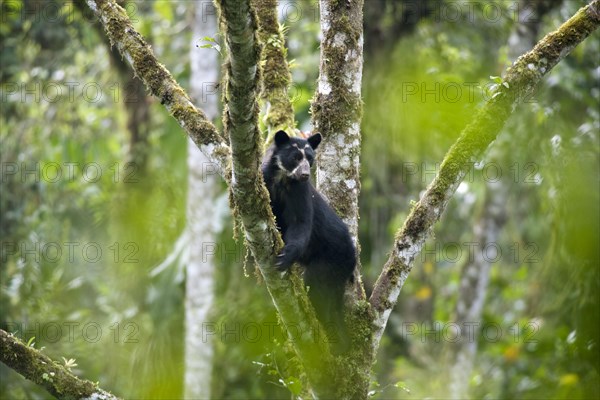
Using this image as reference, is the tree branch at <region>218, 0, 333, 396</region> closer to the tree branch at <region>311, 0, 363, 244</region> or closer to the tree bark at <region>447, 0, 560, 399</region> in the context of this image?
the tree branch at <region>311, 0, 363, 244</region>

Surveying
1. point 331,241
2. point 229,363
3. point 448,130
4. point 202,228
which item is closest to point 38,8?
point 202,228

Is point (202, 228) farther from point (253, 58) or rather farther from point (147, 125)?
point (253, 58)

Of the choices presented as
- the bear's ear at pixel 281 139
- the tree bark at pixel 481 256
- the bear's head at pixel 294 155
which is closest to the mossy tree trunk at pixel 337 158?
the bear's head at pixel 294 155

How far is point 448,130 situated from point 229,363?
5633mm

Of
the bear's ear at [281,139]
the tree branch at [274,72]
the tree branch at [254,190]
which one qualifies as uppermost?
the tree branch at [274,72]

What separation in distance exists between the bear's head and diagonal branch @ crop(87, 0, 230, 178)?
1119mm

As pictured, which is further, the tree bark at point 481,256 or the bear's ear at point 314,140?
the tree bark at point 481,256

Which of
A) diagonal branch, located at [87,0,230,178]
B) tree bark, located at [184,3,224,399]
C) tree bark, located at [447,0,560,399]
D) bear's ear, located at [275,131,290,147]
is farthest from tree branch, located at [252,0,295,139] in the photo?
tree bark, located at [447,0,560,399]

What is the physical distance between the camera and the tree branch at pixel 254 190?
4352 mm

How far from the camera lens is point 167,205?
13438 millimetres

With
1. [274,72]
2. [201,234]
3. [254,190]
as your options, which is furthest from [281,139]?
[201,234]

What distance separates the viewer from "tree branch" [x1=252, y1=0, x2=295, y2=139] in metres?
7.20

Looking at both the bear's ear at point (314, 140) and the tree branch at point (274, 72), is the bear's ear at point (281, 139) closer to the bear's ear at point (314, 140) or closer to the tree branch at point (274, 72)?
the tree branch at point (274, 72)

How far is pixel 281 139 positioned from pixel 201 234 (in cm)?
490
